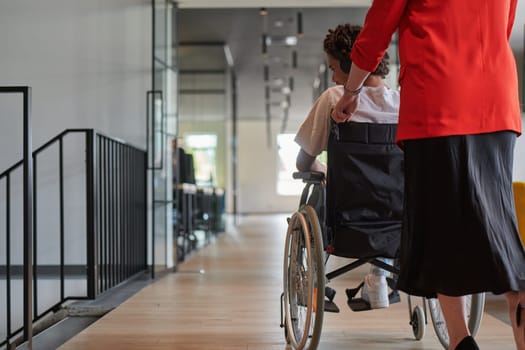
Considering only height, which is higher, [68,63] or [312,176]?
[68,63]

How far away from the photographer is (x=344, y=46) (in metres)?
2.03

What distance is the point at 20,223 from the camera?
15.7ft

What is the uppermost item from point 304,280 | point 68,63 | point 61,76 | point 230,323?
point 68,63

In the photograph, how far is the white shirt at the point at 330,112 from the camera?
2.04m

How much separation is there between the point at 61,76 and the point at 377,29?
4016 millimetres

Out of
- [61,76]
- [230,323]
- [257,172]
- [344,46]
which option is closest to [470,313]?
[344,46]

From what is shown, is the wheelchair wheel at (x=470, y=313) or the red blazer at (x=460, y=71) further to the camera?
the wheelchair wheel at (x=470, y=313)

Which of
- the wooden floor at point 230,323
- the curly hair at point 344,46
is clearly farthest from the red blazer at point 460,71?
the wooden floor at point 230,323

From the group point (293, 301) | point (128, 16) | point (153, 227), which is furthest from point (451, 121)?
point (128, 16)

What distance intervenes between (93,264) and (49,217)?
5.55 ft

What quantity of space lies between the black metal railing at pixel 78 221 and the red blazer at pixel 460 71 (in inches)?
96.2

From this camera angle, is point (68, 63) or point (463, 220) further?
point (68, 63)

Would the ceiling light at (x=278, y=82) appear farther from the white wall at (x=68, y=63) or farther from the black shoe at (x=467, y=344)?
the black shoe at (x=467, y=344)

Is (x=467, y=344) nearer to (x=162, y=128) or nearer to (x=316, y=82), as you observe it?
(x=162, y=128)
